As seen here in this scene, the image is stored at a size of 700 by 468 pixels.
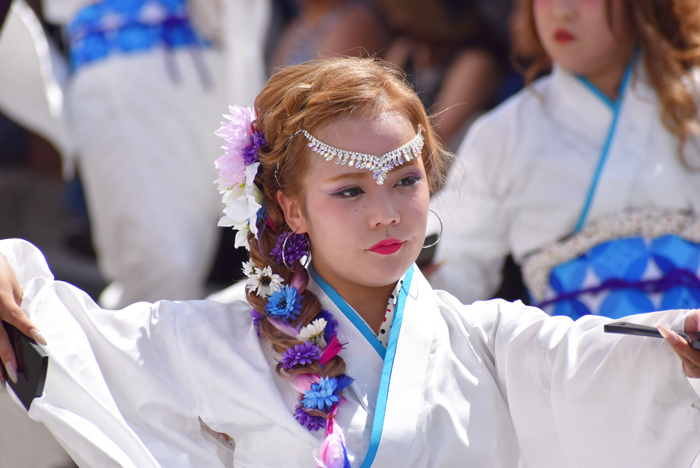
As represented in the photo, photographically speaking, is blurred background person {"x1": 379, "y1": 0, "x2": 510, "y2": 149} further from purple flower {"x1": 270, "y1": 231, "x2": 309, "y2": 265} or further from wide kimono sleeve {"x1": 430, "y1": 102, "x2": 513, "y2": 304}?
purple flower {"x1": 270, "y1": 231, "x2": 309, "y2": 265}

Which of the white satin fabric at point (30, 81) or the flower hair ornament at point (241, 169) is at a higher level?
the flower hair ornament at point (241, 169)

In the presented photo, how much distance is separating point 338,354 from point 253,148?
399 mm

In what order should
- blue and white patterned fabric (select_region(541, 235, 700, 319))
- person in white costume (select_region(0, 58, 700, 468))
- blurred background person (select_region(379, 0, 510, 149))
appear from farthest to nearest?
1. blurred background person (select_region(379, 0, 510, 149))
2. blue and white patterned fabric (select_region(541, 235, 700, 319))
3. person in white costume (select_region(0, 58, 700, 468))

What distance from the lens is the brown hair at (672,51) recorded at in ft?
6.28

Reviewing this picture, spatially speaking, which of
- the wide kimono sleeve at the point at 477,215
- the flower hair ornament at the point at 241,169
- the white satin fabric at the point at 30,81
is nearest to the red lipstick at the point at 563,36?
the wide kimono sleeve at the point at 477,215

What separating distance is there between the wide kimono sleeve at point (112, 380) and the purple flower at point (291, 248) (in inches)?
7.2

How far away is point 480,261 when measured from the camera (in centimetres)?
211

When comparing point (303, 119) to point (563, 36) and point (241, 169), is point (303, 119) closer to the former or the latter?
point (241, 169)

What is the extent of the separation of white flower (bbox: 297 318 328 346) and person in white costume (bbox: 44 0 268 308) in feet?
4.95

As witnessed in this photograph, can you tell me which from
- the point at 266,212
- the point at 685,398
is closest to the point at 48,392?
the point at 266,212

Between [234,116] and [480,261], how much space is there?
97 centimetres

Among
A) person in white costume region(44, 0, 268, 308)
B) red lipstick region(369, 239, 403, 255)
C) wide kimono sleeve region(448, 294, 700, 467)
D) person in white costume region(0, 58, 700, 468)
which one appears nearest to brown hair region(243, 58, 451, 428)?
person in white costume region(0, 58, 700, 468)

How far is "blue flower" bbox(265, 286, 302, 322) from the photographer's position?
→ 132 centimetres

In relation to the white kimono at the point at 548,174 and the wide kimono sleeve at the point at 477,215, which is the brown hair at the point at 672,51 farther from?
the wide kimono sleeve at the point at 477,215
